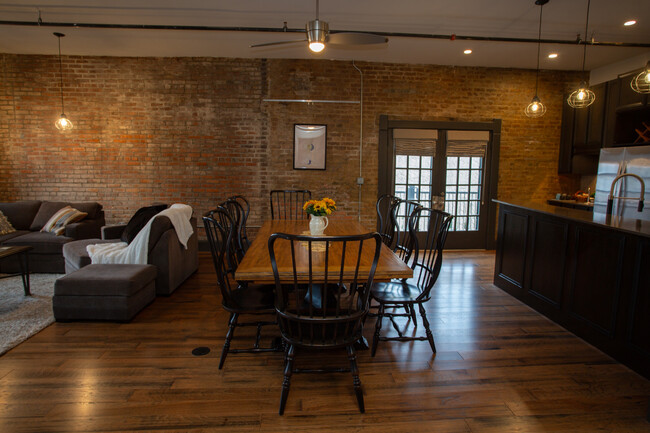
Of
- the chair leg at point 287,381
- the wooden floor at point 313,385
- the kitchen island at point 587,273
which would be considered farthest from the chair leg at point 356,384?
the kitchen island at point 587,273

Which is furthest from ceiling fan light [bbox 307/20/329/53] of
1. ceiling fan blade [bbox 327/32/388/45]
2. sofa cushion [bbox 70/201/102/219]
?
sofa cushion [bbox 70/201/102/219]

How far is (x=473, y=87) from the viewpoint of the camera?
593 cm

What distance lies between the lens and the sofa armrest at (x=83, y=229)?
4.79 m

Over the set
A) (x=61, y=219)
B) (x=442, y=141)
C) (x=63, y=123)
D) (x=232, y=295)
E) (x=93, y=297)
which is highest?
(x=63, y=123)

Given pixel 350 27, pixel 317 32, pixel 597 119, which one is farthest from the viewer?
pixel 597 119

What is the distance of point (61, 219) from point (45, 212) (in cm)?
58

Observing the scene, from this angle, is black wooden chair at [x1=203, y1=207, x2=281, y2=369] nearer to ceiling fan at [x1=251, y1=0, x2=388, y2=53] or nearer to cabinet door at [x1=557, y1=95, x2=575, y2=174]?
ceiling fan at [x1=251, y1=0, x2=388, y2=53]

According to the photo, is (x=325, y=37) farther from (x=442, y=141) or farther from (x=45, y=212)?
(x=45, y=212)

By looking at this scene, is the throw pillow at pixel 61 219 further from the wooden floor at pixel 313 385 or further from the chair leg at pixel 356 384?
the chair leg at pixel 356 384

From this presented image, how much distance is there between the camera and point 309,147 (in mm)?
5766

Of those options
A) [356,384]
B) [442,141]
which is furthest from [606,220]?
[442,141]

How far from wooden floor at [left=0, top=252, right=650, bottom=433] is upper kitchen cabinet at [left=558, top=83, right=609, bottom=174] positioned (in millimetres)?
3762

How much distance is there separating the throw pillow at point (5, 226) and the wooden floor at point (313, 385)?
2764 mm

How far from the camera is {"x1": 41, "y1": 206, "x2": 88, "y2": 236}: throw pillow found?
4871 millimetres
